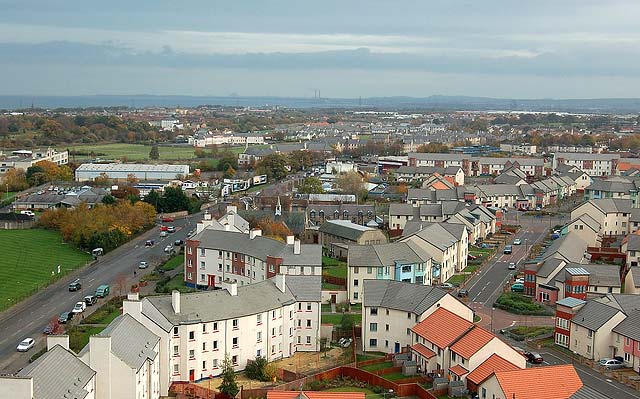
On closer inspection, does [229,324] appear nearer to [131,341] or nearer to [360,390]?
[131,341]

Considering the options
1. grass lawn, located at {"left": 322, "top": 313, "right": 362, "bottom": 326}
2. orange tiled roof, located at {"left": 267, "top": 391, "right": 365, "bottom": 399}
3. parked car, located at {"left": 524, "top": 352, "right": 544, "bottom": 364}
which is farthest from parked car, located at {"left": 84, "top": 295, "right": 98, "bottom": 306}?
parked car, located at {"left": 524, "top": 352, "right": 544, "bottom": 364}

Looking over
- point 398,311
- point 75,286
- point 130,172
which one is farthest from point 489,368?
point 130,172

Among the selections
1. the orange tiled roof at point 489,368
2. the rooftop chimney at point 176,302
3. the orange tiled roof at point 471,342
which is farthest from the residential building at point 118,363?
the orange tiled roof at point 489,368

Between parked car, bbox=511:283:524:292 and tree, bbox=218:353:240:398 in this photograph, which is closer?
tree, bbox=218:353:240:398

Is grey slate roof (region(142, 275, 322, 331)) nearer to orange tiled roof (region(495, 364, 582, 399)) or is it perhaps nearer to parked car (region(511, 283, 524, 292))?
orange tiled roof (region(495, 364, 582, 399))

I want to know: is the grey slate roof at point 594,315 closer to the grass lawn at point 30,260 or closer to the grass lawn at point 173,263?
the grass lawn at point 173,263
